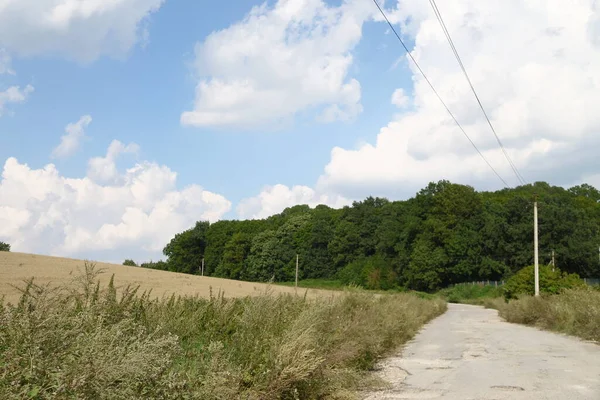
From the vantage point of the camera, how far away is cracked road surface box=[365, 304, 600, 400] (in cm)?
1023

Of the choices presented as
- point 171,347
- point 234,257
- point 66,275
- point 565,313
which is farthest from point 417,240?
point 171,347

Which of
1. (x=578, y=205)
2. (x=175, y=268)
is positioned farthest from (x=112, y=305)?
(x=175, y=268)

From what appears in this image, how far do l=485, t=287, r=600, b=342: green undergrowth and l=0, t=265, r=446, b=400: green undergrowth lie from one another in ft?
38.9

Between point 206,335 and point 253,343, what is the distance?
1.10 meters

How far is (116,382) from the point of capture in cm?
499

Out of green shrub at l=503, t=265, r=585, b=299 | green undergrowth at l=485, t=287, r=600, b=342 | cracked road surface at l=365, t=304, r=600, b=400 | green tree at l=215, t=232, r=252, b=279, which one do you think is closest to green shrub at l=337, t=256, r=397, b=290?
green tree at l=215, t=232, r=252, b=279

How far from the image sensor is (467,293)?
86750 mm

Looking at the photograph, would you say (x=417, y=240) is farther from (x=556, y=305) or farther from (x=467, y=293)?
(x=556, y=305)

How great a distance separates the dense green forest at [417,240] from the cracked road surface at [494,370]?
153 ft

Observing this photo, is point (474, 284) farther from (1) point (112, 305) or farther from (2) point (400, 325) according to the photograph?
(1) point (112, 305)

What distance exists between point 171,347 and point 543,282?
37.5 m

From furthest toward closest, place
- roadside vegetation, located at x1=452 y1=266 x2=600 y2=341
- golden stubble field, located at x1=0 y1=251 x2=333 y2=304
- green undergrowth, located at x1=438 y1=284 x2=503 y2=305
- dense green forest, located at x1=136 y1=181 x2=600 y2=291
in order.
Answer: dense green forest, located at x1=136 y1=181 x2=600 y2=291
green undergrowth, located at x1=438 y1=284 x2=503 y2=305
golden stubble field, located at x1=0 y1=251 x2=333 y2=304
roadside vegetation, located at x1=452 y1=266 x2=600 y2=341

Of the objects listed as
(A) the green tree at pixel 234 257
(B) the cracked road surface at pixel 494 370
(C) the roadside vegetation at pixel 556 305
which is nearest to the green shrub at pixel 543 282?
(C) the roadside vegetation at pixel 556 305

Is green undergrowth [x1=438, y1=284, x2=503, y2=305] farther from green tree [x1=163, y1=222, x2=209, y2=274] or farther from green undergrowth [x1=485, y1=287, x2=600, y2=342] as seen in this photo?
green tree [x1=163, y1=222, x2=209, y2=274]
